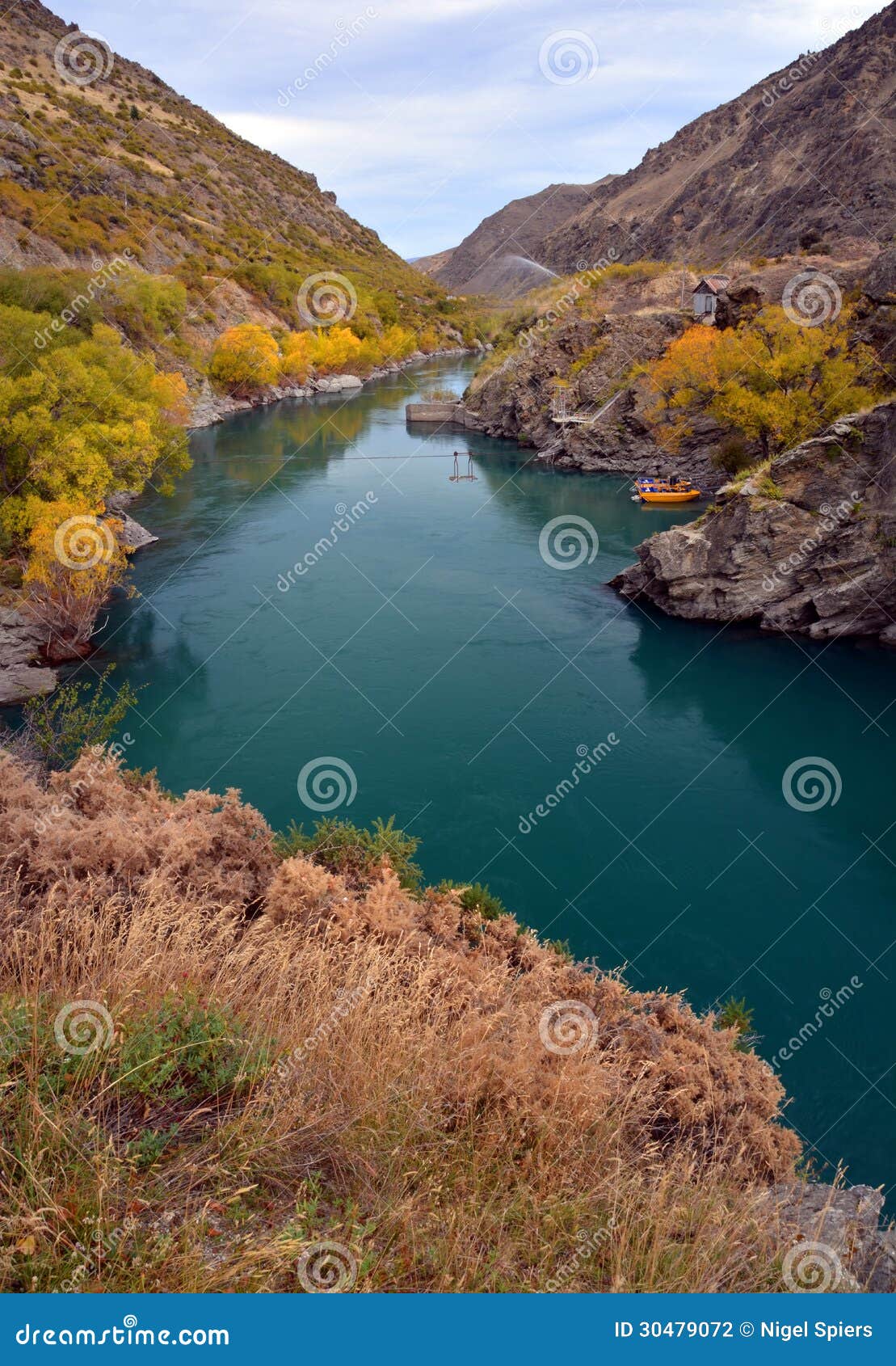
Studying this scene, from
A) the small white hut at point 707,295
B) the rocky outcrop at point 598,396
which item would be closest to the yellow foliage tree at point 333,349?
the rocky outcrop at point 598,396

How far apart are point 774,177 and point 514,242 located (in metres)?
106

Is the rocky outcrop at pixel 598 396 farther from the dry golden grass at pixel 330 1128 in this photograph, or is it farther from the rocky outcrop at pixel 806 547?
the dry golden grass at pixel 330 1128

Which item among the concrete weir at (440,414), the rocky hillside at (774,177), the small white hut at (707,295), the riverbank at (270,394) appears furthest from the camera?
the rocky hillside at (774,177)

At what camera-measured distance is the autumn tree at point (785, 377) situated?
91.0 feet

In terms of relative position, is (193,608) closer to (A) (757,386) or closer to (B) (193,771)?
(B) (193,771)

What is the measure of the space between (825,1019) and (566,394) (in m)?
41.5

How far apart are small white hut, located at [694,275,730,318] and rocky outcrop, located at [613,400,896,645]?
945 inches

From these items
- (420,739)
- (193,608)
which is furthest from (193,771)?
(193,608)

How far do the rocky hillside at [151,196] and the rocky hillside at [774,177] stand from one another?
2829 centimetres

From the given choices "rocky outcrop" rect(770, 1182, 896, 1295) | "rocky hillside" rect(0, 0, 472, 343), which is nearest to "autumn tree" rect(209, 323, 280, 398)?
"rocky hillside" rect(0, 0, 472, 343)

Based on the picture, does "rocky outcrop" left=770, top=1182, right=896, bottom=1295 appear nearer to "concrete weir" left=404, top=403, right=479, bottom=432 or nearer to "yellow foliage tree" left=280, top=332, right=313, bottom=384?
"concrete weir" left=404, top=403, right=479, bottom=432

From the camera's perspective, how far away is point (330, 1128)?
3697mm

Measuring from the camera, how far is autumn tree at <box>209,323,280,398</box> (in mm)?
57094

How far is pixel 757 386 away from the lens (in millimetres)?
30203
